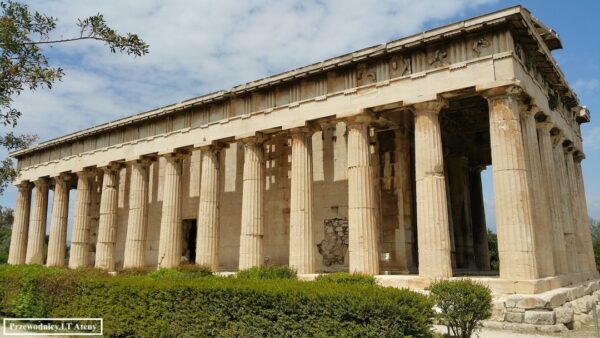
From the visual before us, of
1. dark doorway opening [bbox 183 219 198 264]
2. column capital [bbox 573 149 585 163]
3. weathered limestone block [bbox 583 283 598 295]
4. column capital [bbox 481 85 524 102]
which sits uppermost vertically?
column capital [bbox 481 85 524 102]

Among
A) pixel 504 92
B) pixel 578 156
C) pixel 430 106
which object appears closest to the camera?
pixel 504 92

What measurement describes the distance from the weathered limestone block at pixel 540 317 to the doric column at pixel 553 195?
204 inches

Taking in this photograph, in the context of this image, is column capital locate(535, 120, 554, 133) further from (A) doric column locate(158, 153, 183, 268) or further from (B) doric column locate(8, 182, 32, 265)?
(B) doric column locate(8, 182, 32, 265)

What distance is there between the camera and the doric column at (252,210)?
18.5 metres

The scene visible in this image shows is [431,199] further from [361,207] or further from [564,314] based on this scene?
[564,314]

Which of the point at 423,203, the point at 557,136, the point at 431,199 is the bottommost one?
the point at 423,203

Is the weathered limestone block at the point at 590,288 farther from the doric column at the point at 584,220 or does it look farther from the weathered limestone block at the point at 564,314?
the weathered limestone block at the point at 564,314

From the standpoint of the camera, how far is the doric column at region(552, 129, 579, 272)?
17.9m

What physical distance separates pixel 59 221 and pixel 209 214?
12710 mm

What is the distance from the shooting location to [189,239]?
992 inches

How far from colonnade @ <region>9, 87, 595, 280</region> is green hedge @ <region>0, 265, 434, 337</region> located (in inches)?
227

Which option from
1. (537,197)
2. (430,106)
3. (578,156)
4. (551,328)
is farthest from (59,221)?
(578,156)

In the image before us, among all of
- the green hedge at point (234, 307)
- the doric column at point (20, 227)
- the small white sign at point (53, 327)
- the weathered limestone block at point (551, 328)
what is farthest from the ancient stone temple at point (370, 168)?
the small white sign at point (53, 327)

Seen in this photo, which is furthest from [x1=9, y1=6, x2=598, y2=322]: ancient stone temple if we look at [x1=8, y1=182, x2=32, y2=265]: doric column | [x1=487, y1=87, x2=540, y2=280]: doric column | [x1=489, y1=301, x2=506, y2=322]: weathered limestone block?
[x1=8, y1=182, x2=32, y2=265]: doric column
